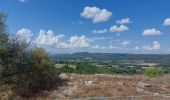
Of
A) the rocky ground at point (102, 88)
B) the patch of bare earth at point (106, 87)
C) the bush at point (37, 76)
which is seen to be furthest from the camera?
the patch of bare earth at point (106, 87)

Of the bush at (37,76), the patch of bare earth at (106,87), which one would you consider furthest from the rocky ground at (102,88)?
the bush at (37,76)

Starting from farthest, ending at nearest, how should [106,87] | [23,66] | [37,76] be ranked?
[106,87] → [37,76] → [23,66]

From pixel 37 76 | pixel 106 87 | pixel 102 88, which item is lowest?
pixel 102 88

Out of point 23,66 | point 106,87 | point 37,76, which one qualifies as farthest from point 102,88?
point 23,66

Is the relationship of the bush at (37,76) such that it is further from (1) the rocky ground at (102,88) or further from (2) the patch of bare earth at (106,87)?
(2) the patch of bare earth at (106,87)

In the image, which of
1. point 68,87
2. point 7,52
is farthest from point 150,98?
point 7,52

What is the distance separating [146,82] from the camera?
61531 mm

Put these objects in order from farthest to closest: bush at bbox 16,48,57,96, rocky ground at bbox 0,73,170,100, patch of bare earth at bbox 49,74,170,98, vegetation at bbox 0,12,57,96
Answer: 1. patch of bare earth at bbox 49,74,170,98
2. rocky ground at bbox 0,73,170,100
3. bush at bbox 16,48,57,96
4. vegetation at bbox 0,12,57,96

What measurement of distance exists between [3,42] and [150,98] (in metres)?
20.9

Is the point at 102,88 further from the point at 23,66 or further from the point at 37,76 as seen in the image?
the point at 23,66

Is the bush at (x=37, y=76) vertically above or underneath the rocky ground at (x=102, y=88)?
above

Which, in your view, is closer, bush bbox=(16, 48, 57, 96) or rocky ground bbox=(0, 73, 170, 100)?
bush bbox=(16, 48, 57, 96)

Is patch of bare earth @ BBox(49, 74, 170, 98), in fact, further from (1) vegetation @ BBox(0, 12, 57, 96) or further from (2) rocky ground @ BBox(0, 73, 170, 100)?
(1) vegetation @ BBox(0, 12, 57, 96)

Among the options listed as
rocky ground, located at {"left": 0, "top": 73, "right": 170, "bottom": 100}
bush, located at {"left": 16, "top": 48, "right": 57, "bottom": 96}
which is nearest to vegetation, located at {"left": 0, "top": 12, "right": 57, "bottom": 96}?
bush, located at {"left": 16, "top": 48, "right": 57, "bottom": 96}
